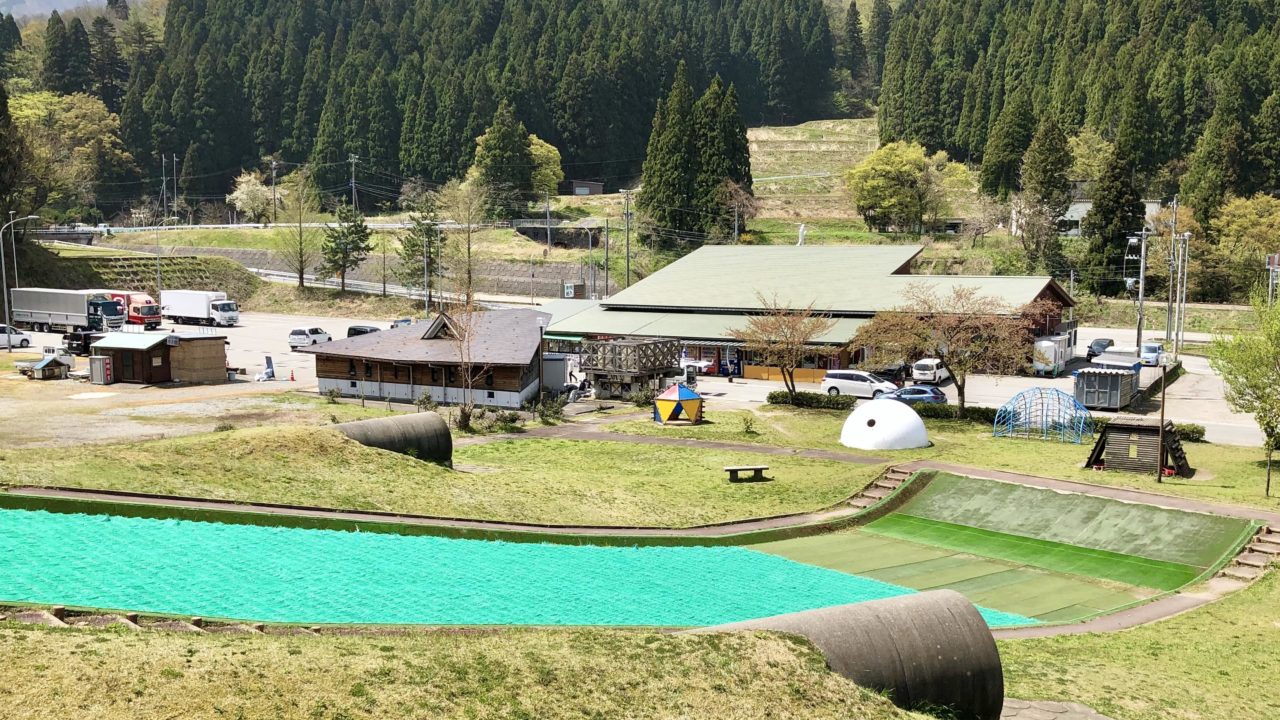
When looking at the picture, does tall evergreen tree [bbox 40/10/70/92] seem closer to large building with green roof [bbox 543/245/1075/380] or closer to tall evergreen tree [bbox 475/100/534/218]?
tall evergreen tree [bbox 475/100/534/218]

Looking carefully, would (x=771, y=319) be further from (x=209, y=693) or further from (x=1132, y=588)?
(x=209, y=693)

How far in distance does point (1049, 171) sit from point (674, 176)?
32.5 meters

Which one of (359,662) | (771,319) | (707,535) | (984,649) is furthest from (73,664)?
(771,319)

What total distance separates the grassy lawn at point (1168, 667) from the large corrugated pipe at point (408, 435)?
17.9 m

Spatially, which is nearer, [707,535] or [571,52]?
[707,535]

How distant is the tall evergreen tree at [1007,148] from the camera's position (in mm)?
101625

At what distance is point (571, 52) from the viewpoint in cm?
14262

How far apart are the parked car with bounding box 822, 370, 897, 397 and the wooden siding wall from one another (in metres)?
14.1

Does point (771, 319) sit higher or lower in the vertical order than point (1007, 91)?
lower

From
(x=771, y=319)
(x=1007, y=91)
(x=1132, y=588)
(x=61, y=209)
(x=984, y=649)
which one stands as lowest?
(x=1132, y=588)

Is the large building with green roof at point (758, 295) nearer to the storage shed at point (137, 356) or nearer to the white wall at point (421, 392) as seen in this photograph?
the white wall at point (421, 392)

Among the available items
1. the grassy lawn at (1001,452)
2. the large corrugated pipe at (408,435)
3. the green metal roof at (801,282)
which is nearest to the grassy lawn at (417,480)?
the large corrugated pipe at (408,435)

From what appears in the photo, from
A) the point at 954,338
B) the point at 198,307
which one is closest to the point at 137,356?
the point at 198,307

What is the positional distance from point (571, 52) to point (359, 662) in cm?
13719
